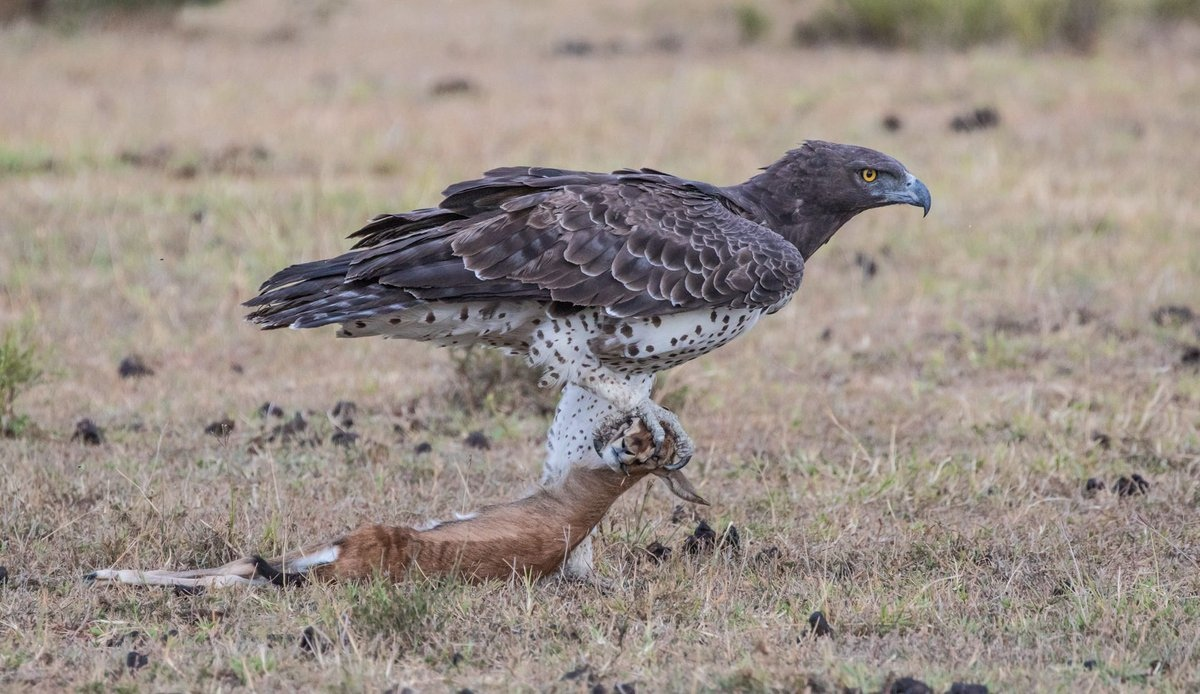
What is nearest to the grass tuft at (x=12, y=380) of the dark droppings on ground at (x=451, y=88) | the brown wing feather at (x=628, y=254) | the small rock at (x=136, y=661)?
the brown wing feather at (x=628, y=254)

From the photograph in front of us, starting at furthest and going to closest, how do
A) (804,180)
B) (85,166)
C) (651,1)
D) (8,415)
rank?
(651,1) → (85,166) → (8,415) → (804,180)

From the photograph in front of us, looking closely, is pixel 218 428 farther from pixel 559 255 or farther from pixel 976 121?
pixel 976 121

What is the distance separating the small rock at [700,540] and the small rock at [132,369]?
11.8 feet

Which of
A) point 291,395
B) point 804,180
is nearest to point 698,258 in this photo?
point 804,180

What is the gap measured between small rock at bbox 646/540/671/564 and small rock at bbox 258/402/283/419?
231 centimetres

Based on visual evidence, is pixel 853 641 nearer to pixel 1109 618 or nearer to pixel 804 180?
pixel 1109 618

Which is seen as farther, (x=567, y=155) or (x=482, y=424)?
(x=567, y=155)

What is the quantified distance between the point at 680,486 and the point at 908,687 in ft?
4.82

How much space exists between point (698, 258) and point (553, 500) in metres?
1.01

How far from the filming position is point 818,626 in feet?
15.6

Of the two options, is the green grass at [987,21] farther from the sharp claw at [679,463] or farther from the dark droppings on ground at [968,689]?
the dark droppings on ground at [968,689]

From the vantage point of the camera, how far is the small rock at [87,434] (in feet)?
22.6

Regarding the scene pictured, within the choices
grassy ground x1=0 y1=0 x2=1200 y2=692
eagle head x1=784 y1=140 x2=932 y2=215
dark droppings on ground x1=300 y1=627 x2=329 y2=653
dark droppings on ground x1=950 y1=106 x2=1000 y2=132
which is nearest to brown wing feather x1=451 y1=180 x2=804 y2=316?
eagle head x1=784 y1=140 x2=932 y2=215

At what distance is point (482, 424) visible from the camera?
7.38 meters
